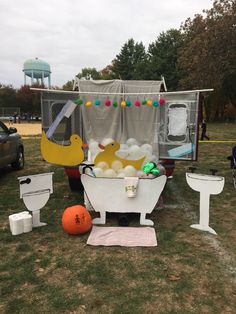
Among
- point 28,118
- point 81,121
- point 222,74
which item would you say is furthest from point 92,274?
point 28,118

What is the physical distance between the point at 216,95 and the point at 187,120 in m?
38.4

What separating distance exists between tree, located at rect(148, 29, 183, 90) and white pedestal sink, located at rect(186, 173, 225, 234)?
4173 centimetres

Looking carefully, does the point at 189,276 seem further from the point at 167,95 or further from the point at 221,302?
the point at 167,95

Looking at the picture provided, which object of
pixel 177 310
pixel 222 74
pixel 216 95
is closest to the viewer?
pixel 177 310

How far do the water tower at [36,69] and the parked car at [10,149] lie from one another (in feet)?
203

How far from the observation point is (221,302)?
123 inches

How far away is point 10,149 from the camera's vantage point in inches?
348

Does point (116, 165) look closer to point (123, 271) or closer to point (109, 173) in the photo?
point (109, 173)

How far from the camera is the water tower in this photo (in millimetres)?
67500

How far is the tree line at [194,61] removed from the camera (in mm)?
19188

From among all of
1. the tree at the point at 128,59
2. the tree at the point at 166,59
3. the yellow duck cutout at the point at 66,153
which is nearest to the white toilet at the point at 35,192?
the yellow duck cutout at the point at 66,153

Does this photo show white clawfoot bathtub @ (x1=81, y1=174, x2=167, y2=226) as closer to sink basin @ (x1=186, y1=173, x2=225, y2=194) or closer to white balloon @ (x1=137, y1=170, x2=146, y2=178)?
white balloon @ (x1=137, y1=170, x2=146, y2=178)

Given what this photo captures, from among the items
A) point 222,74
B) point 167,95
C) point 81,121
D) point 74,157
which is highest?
point 222,74

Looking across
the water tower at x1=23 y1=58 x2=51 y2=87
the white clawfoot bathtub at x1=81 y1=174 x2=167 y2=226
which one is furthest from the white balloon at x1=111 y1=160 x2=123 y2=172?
the water tower at x1=23 y1=58 x2=51 y2=87
